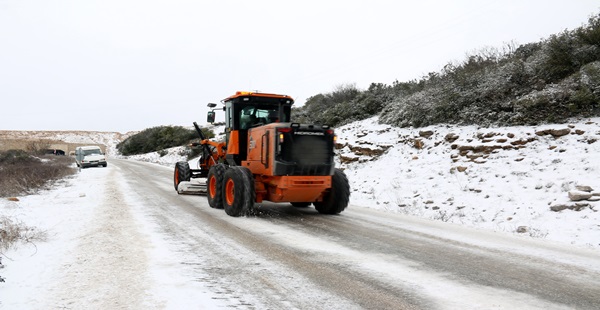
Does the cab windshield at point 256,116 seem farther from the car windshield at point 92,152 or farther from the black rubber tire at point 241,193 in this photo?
the car windshield at point 92,152

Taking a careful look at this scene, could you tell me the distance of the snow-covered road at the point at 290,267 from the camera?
3469 mm

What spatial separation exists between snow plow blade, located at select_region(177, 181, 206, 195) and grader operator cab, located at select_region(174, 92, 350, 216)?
236 centimetres

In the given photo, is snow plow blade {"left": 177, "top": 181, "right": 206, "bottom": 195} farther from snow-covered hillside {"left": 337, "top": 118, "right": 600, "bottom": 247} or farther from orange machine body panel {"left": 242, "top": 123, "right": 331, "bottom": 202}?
snow-covered hillside {"left": 337, "top": 118, "right": 600, "bottom": 247}

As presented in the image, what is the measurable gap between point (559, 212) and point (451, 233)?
2571 mm

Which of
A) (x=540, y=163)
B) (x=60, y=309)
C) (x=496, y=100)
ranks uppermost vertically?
(x=496, y=100)

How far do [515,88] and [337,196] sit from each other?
316 inches

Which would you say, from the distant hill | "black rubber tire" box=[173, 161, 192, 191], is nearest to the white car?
"black rubber tire" box=[173, 161, 192, 191]

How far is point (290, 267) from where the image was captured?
4.48 m

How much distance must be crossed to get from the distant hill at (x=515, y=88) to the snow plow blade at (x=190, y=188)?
8.29 metres

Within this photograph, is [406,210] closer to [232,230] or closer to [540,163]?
[540,163]

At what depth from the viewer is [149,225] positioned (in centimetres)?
698

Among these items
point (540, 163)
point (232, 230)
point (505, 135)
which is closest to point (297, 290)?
point (232, 230)

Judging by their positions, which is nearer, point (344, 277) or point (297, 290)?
point (297, 290)

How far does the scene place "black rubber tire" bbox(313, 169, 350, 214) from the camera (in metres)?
8.55
